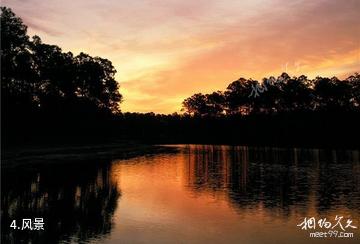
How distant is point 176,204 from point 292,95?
452ft

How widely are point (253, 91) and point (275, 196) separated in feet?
491

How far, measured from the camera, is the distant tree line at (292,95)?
5536 inches

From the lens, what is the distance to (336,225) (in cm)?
2270

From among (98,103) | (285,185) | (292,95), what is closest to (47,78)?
(98,103)

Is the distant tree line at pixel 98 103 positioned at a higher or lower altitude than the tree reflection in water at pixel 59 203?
higher

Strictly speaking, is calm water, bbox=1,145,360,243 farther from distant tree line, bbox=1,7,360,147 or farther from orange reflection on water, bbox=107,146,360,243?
distant tree line, bbox=1,7,360,147

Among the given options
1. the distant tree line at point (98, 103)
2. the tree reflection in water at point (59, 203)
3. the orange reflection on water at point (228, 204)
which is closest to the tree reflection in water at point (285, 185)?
the orange reflection on water at point (228, 204)

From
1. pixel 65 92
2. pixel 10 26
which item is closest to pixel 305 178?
pixel 10 26

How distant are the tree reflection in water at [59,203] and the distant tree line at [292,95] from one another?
10909 cm

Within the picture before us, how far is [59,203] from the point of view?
28.9 m

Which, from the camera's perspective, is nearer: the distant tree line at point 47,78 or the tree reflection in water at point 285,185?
the tree reflection in water at point 285,185

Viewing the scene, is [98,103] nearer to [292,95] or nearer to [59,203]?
[292,95]

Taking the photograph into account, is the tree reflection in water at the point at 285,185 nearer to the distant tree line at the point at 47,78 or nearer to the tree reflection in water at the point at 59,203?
the tree reflection in water at the point at 59,203

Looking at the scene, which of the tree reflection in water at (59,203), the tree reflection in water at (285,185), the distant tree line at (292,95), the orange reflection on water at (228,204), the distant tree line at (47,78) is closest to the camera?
the tree reflection in water at (59,203)
